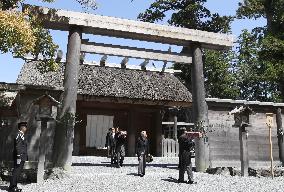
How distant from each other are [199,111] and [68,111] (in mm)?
4571

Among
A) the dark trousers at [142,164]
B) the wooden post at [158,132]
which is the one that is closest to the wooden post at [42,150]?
the dark trousers at [142,164]

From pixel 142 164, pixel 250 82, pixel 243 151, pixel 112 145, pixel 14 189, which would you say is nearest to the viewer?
pixel 14 189

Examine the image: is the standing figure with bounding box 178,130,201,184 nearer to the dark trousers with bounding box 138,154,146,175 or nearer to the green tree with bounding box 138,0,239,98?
the dark trousers with bounding box 138,154,146,175

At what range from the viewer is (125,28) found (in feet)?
34.9

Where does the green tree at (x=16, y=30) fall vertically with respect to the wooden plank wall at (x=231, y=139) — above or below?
above

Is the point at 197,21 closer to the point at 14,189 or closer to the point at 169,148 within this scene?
the point at 169,148

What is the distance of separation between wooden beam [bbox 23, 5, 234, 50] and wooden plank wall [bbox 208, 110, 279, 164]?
9.05 feet

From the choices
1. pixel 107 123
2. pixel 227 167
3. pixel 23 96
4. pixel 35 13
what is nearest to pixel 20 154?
pixel 23 96

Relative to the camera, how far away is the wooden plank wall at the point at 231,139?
11.2 m

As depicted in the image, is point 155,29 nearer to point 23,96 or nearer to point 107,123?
point 23,96

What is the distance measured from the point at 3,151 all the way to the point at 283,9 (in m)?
19.2

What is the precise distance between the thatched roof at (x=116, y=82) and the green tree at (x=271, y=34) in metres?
5.64

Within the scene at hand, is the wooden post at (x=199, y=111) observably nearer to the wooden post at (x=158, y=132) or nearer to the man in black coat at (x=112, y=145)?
the man in black coat at (x=112, y=145)

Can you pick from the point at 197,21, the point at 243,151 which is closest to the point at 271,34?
the point at 197,21
